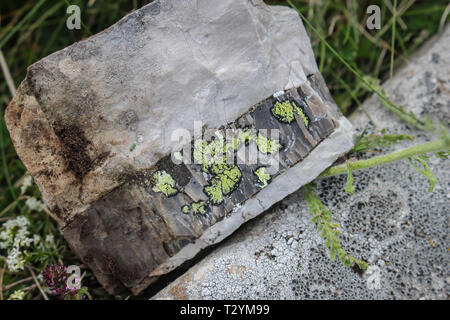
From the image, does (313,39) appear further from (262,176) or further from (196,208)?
(196,208)

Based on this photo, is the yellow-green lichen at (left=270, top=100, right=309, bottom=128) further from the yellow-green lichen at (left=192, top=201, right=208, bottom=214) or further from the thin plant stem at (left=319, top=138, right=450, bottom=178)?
the yellow-green lichen at (left=192, top=201, right=208, bottom=214)

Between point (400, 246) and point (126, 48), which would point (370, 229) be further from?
point (126, 48)

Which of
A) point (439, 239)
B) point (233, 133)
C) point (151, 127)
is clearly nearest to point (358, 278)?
point (439, 239)

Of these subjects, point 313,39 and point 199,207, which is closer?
point 199,207

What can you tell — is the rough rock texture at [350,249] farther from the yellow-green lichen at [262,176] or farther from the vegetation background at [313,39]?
the vegetation background at [313,39]

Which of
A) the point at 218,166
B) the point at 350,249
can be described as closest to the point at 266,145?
the point at 218,166

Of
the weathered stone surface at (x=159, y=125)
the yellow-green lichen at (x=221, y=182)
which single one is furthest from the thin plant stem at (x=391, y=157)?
the yellow-green lichen at (x=221, y=182)

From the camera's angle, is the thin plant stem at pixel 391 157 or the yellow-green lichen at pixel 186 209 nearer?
the thin plant stem at pixel 391 157
